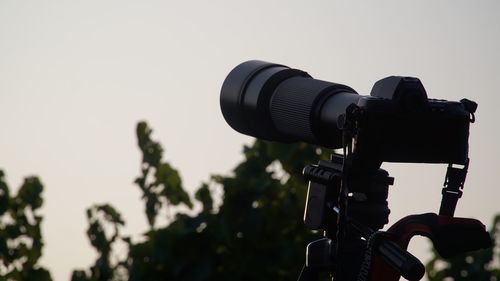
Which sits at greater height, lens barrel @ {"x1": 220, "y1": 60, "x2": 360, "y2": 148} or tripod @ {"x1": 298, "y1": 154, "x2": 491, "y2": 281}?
lens barrel @ {"x1": 220, "y1": 60, "x2": 360, "y2": 148}

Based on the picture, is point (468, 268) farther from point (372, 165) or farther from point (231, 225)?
point (372, 165)

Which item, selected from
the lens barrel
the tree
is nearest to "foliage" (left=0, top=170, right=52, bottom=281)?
the tree

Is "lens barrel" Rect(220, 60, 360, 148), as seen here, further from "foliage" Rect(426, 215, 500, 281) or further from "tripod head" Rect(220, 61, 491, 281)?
"foliage" Rect(426, 215, 500, 281)

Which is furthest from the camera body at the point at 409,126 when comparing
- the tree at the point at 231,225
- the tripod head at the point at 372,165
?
the tree at the point at 231,225

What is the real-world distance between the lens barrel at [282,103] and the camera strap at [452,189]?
0.45 m

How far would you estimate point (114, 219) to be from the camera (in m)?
11.2

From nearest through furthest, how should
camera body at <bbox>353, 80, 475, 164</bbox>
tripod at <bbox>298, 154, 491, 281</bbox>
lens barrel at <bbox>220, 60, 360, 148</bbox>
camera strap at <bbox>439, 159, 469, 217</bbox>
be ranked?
tripod at <bbox>298, 154, 491, 281</bbox> → camera body at <bbox>353, 80, 475, 164</bbox> → camera strap at <bbox>439, 159, 469, 217</bbox> → lens barrel at <bbox>220, 60, 360, 148</bbox>

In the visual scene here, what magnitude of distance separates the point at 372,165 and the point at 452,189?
0.38 metres

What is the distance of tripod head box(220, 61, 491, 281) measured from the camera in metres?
4.16

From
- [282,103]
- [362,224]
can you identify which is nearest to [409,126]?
[362,224]

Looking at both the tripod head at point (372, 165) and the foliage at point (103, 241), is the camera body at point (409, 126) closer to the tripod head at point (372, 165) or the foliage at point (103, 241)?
the tripod head at point (372, 165)

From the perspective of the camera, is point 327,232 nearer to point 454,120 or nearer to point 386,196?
point 386,196

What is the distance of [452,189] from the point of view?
4.48 m

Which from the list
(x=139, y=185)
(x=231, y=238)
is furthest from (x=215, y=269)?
(x=139, y=185)
